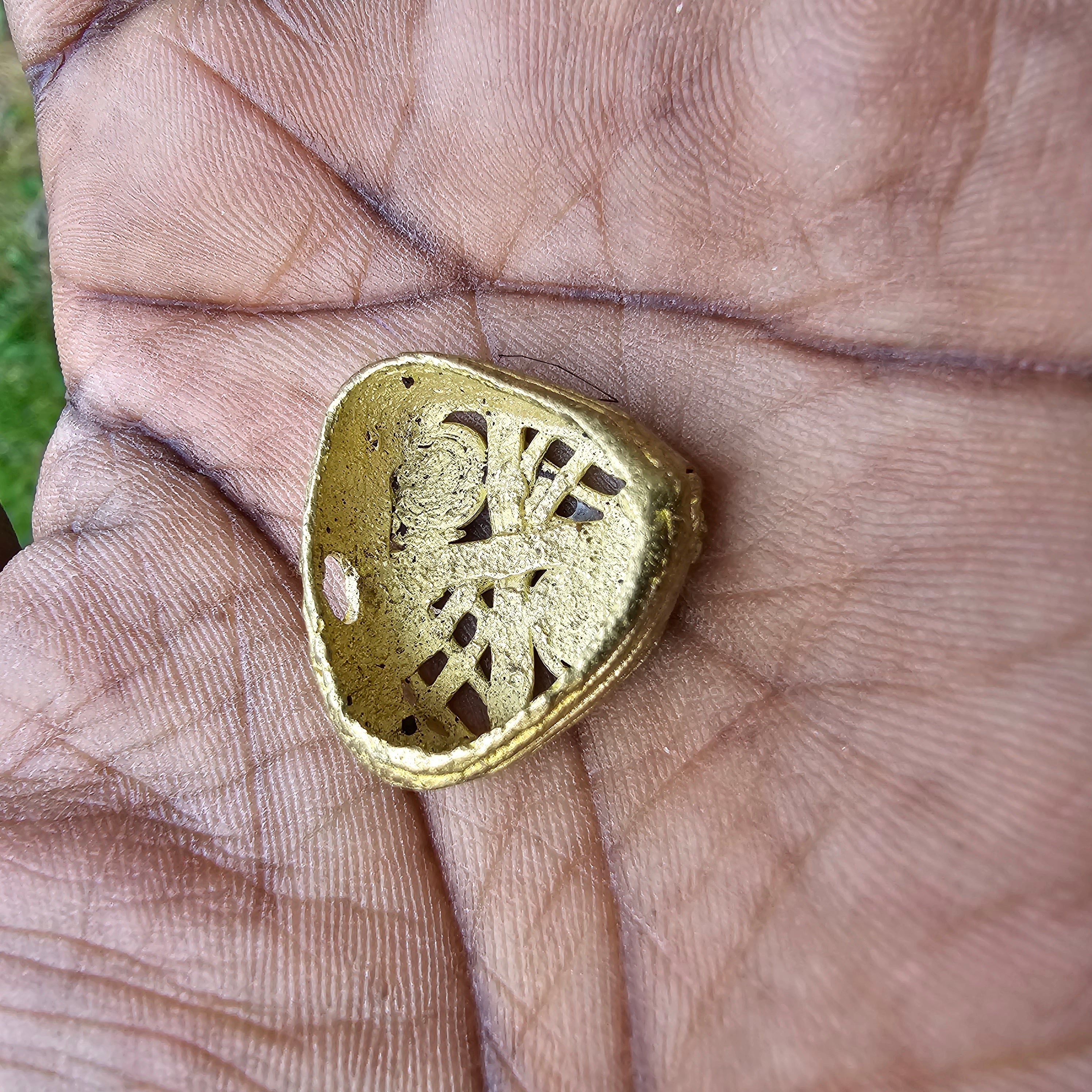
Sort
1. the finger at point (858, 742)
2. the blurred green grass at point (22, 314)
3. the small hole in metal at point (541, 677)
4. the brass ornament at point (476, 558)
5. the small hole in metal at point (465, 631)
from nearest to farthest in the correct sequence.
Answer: the finger at point (858, 742), the brass ornament at point (476, 558), the small hole in metal at point (541, 677), the small hole in metal at point (465, 631), the blurred green grass at point (22, 314)

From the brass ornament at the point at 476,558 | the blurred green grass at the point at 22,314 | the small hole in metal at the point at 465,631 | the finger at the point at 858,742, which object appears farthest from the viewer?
the blurred green grass at the point at 22,314

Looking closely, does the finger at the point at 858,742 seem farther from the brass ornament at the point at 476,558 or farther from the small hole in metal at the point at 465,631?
the small hole in metal at the point at 465,631

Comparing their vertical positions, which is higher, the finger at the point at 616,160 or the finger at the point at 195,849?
the finger at the point at 616,160

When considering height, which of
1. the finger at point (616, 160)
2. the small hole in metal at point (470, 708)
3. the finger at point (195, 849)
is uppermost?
the finger at point (616, 160)

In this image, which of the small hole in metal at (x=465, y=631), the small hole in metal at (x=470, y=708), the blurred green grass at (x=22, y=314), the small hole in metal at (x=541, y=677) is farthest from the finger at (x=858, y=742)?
the blurred green grass at (x=22, y=314)

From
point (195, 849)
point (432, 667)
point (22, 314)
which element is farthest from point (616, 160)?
point (22, 314)

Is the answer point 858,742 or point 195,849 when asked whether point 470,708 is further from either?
point 858,742

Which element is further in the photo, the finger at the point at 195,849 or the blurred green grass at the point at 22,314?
the blurred green grass at the point at 22,314
